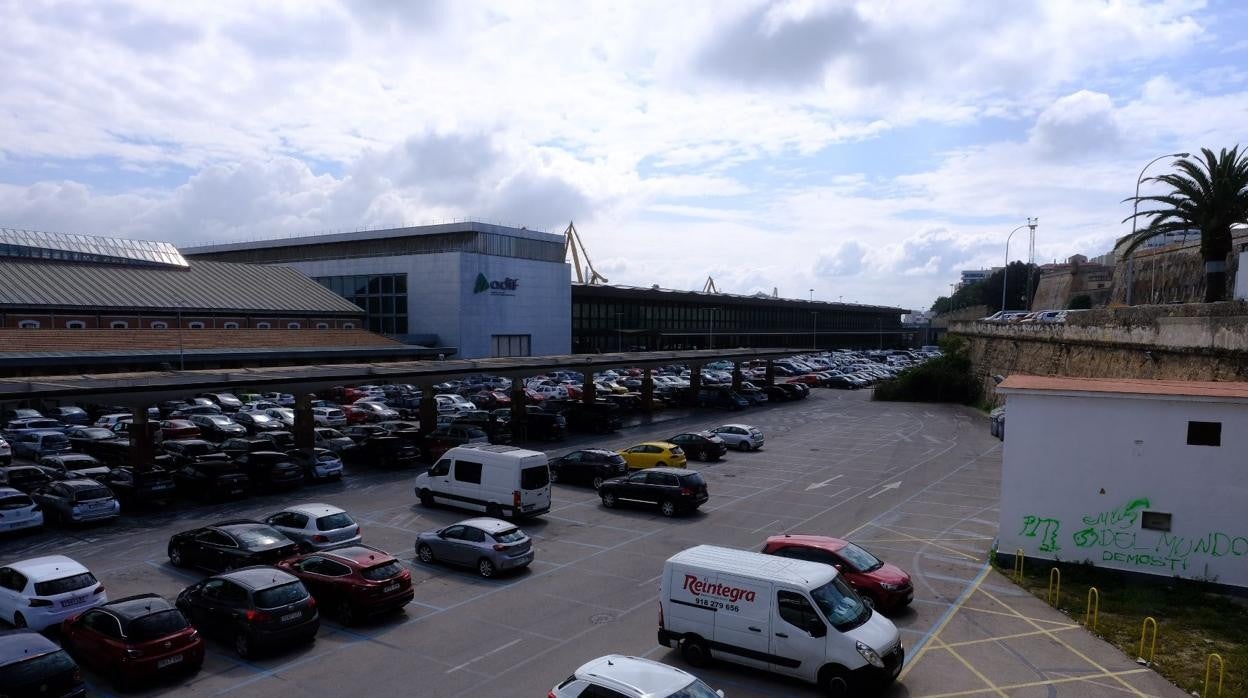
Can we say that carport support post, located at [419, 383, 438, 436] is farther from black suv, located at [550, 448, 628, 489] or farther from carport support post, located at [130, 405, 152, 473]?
carport support post, located at [130, 405, 152, 473]

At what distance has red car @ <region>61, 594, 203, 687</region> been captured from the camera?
40.7 ft

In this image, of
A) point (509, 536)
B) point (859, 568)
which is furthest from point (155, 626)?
point (859, 568)

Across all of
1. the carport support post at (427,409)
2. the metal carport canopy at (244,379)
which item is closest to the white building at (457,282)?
the metal carport canopy at (244,379)

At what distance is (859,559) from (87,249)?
67.7 metres

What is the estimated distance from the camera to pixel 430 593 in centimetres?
1730

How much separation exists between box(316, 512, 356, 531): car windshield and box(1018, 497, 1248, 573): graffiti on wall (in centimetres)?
1732

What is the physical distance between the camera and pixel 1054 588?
17516 mm

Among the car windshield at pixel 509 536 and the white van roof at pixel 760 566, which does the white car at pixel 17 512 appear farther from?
the white van roof at pixel 760 566

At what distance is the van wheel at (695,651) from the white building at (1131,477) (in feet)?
34.7

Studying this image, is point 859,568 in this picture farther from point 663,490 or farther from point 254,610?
point 254,610

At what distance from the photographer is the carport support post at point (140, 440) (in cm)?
2697

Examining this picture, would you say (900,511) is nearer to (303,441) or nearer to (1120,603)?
(1120,603)

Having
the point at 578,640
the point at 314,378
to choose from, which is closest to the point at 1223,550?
the point at 578,640

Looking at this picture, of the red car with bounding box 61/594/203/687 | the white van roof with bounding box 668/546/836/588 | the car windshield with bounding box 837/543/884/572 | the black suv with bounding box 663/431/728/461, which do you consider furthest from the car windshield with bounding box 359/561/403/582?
the black suv with bounding box 663/431/728/461
